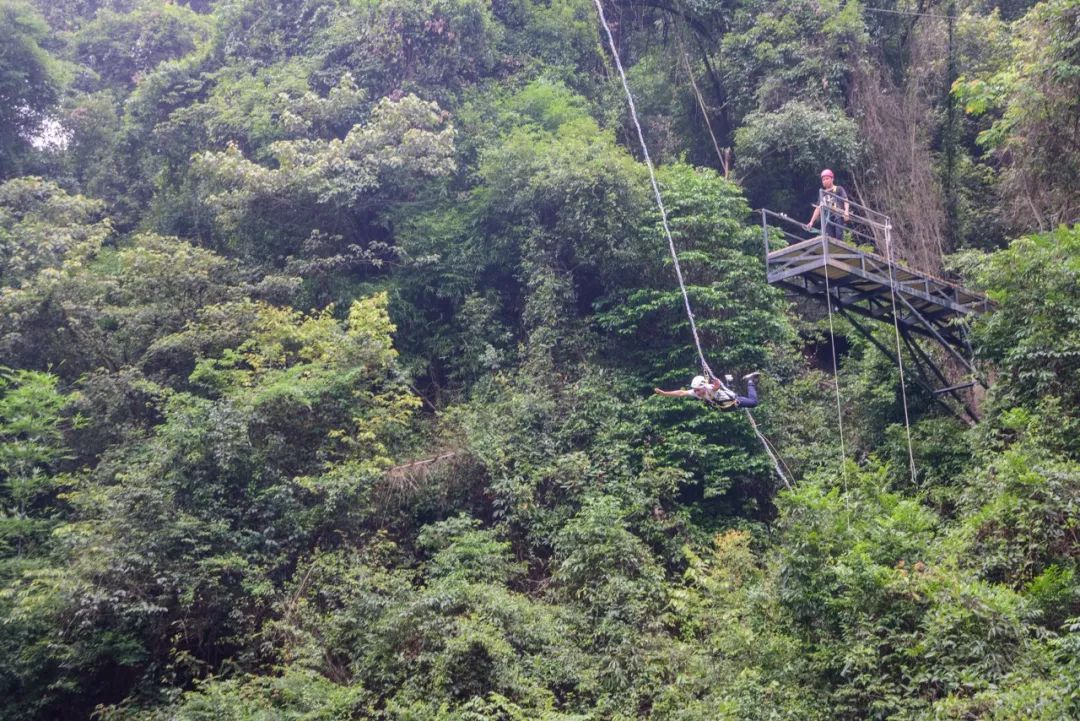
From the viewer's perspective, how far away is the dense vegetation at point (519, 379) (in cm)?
984

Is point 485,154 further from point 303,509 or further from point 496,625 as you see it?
point 496,625

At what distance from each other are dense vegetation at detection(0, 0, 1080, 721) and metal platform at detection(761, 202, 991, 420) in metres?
0.52

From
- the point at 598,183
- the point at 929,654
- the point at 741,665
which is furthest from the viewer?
the point at 598,183

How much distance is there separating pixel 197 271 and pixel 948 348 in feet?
37.3

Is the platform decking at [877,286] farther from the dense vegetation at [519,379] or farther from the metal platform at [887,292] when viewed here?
the dense vegetation at [519,379]

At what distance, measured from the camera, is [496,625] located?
35.9ft

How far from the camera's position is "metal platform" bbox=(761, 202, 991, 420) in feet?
39.8

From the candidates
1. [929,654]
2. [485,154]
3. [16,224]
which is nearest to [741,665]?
[929,654]

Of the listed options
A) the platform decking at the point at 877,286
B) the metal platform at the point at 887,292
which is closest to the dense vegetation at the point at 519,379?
the metal platform at the point at 887,292

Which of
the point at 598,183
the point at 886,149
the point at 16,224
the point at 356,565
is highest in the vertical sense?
the point at 16,224

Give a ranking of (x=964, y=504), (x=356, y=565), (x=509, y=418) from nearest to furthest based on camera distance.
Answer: (x=964, y=504) → (x=356, y=565) → (x=509, y=418)

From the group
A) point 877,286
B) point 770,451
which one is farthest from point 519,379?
point 877,286

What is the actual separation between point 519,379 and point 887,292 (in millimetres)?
5521

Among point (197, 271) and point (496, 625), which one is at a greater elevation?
point (197, 271)
